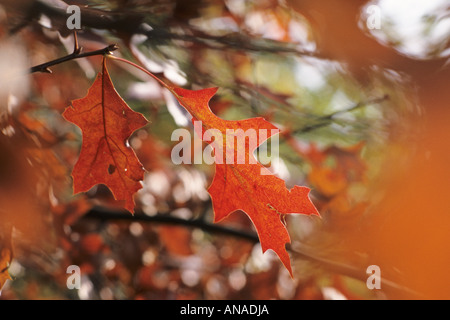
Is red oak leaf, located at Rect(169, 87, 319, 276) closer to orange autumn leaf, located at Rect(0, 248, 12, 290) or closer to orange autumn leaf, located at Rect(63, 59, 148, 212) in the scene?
orange autumn leaf, located at Rect(63, 59, 148, 212)

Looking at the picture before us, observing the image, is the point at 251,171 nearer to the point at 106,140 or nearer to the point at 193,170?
the point at 106,140

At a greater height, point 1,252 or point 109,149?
point 109,149

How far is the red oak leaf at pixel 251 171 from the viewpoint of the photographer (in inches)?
26.6

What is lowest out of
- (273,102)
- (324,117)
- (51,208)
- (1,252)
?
(1,252)

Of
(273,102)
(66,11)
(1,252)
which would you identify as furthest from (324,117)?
(1,252)

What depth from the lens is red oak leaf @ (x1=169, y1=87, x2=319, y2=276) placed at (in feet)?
2.22

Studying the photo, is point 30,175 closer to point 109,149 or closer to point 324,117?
point 109,149

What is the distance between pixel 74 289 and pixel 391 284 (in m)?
1.06

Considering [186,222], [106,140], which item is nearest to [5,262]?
[106,140]

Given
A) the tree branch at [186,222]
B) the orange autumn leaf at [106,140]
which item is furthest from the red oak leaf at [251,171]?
the tree branch at [186,222]

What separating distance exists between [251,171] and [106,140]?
0.31 meters

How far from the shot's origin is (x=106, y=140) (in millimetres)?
779

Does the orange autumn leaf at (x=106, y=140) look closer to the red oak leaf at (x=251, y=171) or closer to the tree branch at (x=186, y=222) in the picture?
the red oak leaf at (x=251, y=171)

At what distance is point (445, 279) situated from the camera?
1311 millimetres
